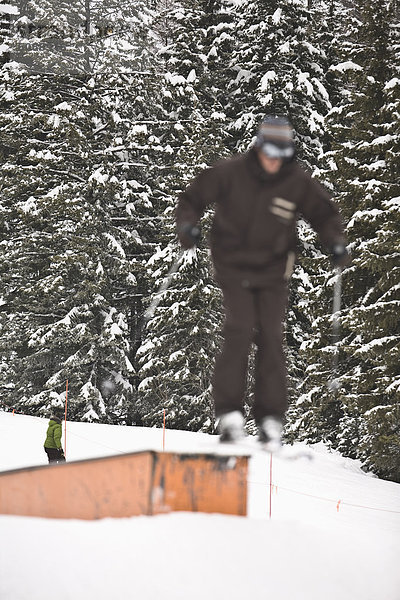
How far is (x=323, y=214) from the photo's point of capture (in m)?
4.45

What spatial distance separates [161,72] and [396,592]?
74.7 ft

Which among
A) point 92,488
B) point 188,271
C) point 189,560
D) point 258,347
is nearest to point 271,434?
point 258,347

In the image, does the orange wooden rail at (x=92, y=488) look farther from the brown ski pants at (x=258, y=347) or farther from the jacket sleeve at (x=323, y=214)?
the jacket sleeve at (x=323, y=214)

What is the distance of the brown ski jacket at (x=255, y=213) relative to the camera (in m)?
4.34

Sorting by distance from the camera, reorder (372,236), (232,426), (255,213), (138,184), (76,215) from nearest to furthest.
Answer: (255,213), (232,426), (372,236), (76,215), (138,184)

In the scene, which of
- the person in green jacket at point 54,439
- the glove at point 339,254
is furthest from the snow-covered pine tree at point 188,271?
the glove at point 339,254

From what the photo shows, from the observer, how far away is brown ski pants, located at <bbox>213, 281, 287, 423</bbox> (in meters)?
4.47

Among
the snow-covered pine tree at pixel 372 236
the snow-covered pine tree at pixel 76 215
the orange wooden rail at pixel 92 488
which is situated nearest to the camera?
the orange wooden rail at pixel 92 488

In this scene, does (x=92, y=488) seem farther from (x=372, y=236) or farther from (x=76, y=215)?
(x=76, y=215)

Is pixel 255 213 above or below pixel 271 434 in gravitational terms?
above

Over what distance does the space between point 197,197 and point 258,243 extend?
49 cm

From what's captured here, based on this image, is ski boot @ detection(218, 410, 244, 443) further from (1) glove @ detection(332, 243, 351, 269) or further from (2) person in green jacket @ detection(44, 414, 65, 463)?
(2) person in green jacket @ detection(44, 414, 65, 463)

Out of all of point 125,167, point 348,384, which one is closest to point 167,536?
point 348,384

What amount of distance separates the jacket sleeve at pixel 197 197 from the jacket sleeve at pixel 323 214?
1.92 ft
